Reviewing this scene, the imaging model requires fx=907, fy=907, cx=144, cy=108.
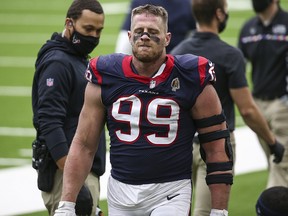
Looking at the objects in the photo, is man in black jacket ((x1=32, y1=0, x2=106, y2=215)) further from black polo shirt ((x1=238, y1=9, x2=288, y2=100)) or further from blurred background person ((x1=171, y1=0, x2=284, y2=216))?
black polo shirt ((x1=238, y1=9, x2=288, y2=100))

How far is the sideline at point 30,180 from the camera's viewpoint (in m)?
9.14

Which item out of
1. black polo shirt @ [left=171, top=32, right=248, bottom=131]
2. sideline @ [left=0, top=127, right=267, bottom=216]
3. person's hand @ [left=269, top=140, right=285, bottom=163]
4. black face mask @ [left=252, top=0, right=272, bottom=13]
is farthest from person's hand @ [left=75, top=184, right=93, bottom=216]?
black face mask @ [left=252, top=0, right=272, bottom=13]

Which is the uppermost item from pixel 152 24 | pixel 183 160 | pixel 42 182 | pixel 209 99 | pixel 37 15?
pixel 152 24

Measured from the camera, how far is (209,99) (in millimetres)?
5625

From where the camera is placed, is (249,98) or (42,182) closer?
(42,182)

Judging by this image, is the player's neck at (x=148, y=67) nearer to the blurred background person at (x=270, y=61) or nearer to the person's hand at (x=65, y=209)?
the person's hand at (x=65, y=209)

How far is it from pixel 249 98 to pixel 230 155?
1808mm

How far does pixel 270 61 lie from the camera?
948 centimetres

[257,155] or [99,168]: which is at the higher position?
[99,168]

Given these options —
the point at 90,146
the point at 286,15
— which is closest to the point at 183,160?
the point at 90,146

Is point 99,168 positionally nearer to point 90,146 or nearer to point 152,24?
point 90,146

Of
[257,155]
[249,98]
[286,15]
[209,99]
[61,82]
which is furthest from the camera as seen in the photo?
[257,155]

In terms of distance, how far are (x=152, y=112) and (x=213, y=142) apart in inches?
17.1

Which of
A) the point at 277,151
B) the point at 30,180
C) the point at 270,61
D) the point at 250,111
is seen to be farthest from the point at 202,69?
the point at 30,180
